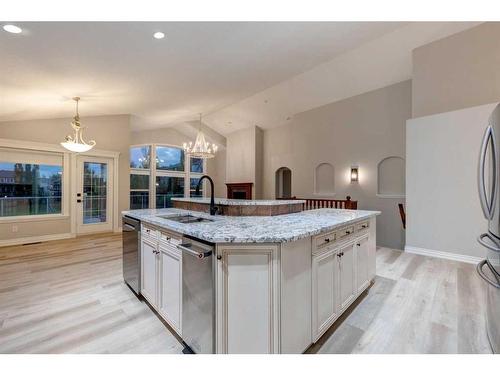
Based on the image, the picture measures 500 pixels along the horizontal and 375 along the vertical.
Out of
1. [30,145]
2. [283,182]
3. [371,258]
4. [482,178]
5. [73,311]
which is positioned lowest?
[73,311]

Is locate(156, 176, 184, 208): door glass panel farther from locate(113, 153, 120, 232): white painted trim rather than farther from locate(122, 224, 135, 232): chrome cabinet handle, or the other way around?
locate(122, 224, 135, 232): chrome cabinet handle

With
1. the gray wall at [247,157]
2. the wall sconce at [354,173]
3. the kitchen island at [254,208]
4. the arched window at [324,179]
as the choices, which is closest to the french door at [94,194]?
the gray wall at [247,157]

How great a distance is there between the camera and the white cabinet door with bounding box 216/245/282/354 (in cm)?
146

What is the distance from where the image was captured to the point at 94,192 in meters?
6.21

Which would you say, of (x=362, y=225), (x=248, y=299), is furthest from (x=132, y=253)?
(x=362, y=225)

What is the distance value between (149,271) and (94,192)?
5004mm

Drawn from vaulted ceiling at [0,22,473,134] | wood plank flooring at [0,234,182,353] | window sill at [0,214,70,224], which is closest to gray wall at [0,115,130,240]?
window sill at [0,214,70,224]

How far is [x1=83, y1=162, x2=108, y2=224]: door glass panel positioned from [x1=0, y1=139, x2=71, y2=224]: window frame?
0.41 meters

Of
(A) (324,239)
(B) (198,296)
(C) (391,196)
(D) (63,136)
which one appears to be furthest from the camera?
(C) (391,196)

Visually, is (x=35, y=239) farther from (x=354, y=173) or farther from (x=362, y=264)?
(x=354, y=173)

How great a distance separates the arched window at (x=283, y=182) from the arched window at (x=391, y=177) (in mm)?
3244

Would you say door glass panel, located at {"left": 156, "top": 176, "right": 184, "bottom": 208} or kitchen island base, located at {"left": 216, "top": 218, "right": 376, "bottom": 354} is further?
door glass panel, located at {"left": 156, "top": 176, "right": 184, "bottom": 208}

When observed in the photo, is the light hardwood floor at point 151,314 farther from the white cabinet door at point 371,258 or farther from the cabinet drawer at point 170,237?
the cabinet drawer at point 170,237
